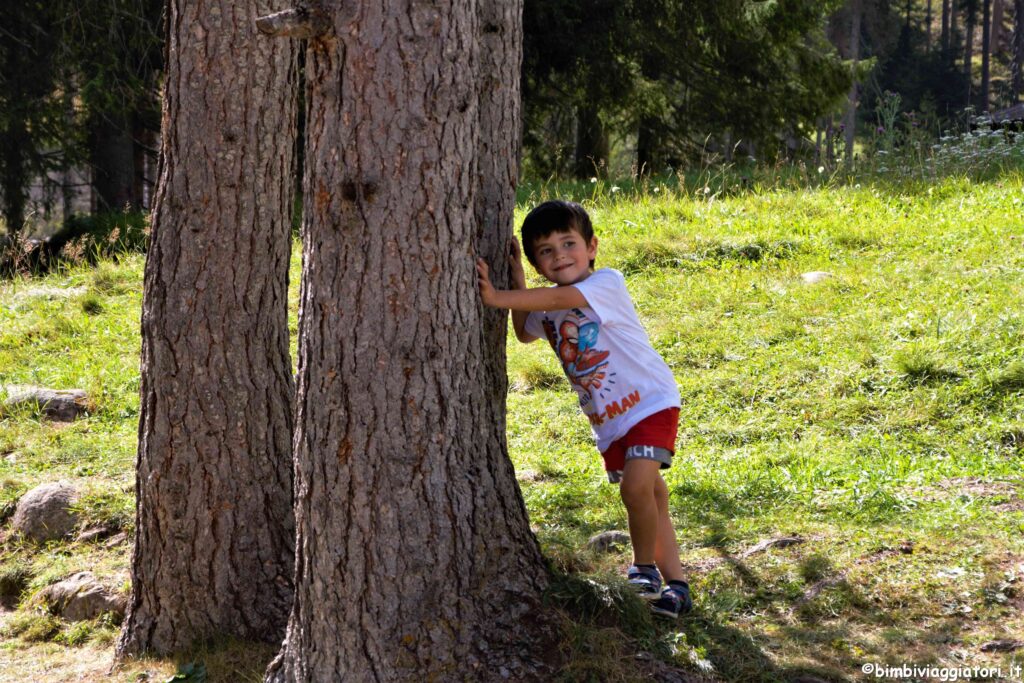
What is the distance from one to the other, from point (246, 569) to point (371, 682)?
1065mm

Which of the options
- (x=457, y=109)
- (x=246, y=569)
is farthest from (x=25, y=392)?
(x=457, y=109)

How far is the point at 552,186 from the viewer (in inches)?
503

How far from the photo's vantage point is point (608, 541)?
4727mm

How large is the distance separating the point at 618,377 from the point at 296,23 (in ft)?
5.51

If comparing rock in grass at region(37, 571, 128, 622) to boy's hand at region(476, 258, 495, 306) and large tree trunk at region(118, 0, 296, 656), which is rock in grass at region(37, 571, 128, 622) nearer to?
large tree trunk at region(118, 0, 296, 656)

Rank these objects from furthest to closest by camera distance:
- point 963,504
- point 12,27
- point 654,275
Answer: point 12,27
point 654,275
point 963,504

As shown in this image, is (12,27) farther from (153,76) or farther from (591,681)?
(591,681)

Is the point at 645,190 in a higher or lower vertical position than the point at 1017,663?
higher

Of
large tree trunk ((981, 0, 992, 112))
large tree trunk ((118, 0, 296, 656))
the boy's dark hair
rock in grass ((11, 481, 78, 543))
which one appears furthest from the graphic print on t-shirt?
large tree trunk ((981, 0, 992, 112))

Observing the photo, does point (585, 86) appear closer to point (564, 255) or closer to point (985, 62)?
point (564, 255)

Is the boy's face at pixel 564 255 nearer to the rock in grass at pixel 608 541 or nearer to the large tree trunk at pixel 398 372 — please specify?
the large tree trunk at pixel 398 372

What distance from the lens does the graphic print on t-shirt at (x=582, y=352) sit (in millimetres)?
3871

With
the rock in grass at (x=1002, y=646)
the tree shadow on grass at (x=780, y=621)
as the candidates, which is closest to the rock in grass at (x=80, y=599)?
the tree shadow on grass at (x=780, y=621)

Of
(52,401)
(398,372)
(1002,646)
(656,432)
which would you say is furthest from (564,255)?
(52,401)
